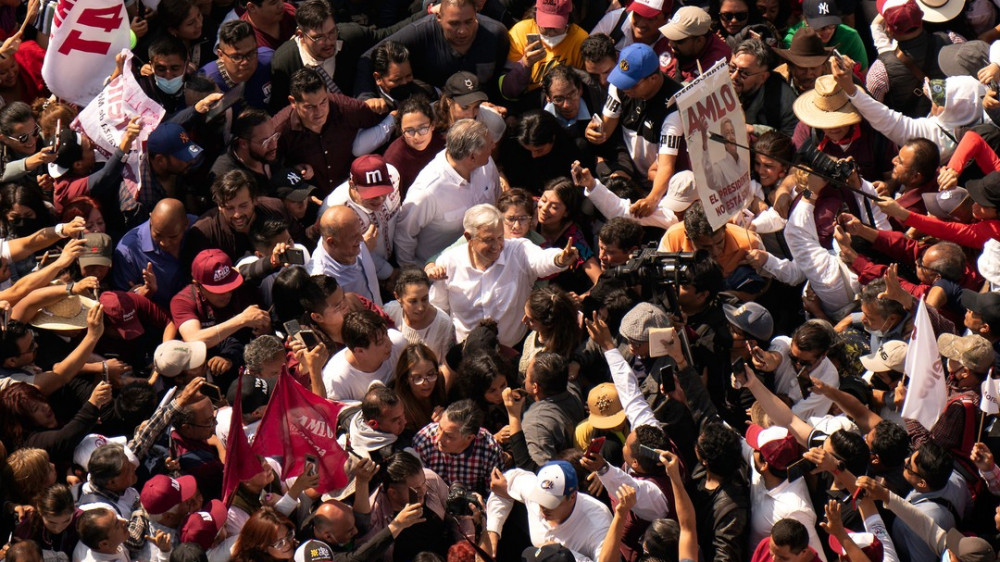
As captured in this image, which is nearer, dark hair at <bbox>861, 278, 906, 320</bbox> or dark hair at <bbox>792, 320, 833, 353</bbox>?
dark hair at <bbox>792, 320, 833, 353</bbox>

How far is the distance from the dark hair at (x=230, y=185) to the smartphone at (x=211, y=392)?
1.26 metres

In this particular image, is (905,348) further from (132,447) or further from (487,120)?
(132,447)

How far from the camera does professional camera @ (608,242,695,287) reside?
10.7m

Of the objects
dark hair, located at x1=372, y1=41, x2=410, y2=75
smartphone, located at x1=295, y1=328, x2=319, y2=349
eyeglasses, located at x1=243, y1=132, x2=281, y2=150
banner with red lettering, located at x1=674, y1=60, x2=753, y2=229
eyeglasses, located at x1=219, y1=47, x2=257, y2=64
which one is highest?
banner with red lettering, located at x1=674, y1=60, x2=753, y2=229

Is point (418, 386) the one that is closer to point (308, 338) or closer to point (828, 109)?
point (308, 338)

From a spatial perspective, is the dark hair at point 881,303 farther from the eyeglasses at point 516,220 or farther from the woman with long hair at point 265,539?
the woman with long hair at point 265,539

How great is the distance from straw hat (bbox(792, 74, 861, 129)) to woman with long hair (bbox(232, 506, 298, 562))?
4.47 m

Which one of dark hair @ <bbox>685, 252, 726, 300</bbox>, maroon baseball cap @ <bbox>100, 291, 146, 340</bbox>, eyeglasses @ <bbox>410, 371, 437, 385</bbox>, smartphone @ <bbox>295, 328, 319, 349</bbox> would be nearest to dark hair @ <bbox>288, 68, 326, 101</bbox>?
maroon baseball cap @ <bbox>100, 291, 146, 340</bbox>

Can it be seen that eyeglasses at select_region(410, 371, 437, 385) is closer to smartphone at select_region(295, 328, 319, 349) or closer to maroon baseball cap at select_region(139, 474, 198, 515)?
smartphone at select_region(295, 328, 319, 349)

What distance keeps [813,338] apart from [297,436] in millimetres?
2956

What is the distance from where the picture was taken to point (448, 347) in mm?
11477

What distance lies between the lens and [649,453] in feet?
32.7

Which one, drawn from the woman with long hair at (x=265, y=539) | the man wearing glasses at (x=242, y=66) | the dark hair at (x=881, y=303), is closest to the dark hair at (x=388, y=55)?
the man wearing glasses at (x=242, y=66)

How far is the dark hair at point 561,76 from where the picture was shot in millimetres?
12406
